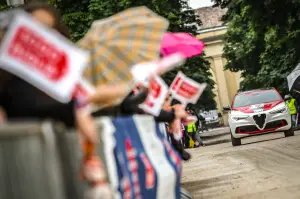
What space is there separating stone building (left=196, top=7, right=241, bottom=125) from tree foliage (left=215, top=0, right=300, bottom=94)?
32.7 metres

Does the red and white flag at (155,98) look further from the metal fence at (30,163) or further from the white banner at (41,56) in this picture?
the metal fence at (30,163)

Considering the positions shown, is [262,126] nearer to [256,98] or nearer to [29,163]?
[256,98]

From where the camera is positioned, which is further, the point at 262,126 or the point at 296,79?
the point at 296,79

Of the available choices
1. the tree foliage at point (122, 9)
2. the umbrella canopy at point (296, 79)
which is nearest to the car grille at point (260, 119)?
the umbrella canopy at point (296, 79)

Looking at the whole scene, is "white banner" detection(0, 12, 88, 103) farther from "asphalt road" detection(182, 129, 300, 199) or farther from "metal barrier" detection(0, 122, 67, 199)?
"asphalt road" detection(182, 129, 300, 199)

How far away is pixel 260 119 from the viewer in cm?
2048

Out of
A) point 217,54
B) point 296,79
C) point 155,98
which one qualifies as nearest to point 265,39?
point 296,79

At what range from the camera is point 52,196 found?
2.49 meters

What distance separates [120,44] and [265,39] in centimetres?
2526

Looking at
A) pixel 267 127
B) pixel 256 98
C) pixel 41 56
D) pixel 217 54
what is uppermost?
pixel 217 54

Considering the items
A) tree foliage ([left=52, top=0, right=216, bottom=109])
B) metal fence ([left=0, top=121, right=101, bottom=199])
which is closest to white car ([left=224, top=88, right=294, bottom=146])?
tree foliage ([left=52, top=0, right=216, bottom=109])

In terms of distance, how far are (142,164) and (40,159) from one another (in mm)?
1945

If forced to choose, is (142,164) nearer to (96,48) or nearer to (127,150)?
(127,150)

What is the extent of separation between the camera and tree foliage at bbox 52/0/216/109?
24.0 meters
